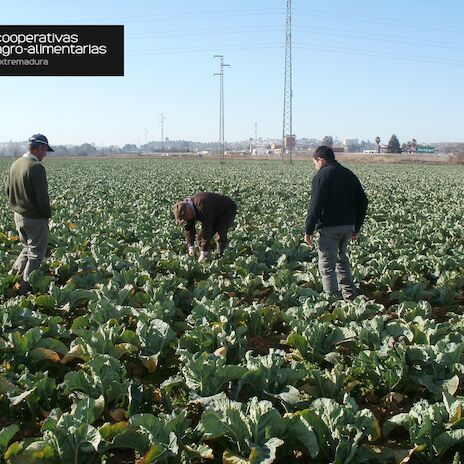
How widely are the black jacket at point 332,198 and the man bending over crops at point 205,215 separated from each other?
7.05 feet

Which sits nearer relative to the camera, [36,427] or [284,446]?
[284,446]

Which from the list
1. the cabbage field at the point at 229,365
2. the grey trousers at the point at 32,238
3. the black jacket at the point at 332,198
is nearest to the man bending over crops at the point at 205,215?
the cabbage field at the point at 229,365

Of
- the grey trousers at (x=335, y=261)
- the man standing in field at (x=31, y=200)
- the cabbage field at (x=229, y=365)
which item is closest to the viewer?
the cabbage field at (x=229, y=365)

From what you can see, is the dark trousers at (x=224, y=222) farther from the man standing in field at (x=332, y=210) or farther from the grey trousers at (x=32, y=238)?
the grey trousers at (x=32, y=238)

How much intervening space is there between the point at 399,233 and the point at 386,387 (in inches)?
317

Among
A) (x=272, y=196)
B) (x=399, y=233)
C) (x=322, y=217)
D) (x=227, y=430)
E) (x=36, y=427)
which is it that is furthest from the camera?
(x=272, y=196)

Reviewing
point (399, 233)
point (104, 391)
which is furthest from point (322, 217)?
point (399, 233)

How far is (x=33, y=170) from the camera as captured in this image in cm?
719

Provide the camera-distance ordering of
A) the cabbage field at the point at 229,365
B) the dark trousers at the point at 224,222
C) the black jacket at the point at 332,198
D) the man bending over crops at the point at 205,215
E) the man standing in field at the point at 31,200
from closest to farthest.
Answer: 1. the cabbage field at the point at 229,365
2. the black jacket at the point at 332,198
3. the man standing in field at the point at 31,200
4. the man bending over crops at the point at 205,215
5. the dark trousers at the point at 224,222

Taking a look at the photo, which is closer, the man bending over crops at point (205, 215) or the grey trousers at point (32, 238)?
the grey trousers at point (32, 238)

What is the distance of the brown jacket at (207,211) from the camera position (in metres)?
8.53

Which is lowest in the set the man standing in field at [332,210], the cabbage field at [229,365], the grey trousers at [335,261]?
the cabbage field at [229,365]

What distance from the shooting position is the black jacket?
6.77 meters

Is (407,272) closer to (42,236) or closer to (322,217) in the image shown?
(322,217)
